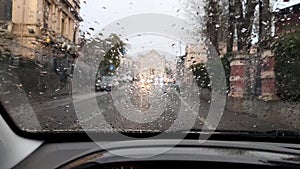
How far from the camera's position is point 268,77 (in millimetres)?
6039

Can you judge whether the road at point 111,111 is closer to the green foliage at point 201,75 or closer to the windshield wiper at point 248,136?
the green foliage at point 201,75

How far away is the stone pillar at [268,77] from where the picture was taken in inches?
221

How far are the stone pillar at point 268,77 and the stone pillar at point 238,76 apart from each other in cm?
26

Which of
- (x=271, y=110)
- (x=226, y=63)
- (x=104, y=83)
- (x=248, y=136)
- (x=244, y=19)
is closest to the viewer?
(x=248, y=136)

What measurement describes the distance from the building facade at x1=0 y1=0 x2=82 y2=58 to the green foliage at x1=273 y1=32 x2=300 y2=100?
2499 mm

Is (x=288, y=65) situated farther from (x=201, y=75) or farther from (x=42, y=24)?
(x=42, y=24)

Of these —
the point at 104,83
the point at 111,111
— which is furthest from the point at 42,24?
the point at 111,111

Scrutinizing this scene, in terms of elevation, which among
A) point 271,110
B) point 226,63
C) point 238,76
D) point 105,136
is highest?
point 226,63

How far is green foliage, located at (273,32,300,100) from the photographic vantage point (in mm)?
5204

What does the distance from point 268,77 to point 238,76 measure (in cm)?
67

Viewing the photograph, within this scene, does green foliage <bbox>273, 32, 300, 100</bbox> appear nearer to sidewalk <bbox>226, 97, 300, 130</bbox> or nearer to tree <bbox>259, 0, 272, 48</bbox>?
sidewalk <bbox>226, 97, 300, 130</bbox>

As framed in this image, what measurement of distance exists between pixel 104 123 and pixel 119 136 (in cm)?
81

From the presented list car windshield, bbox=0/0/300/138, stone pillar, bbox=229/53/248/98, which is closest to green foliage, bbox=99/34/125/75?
car windshield, bbox=0/0/300/138

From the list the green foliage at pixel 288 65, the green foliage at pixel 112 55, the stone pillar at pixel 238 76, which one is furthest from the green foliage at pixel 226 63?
the green foliage at pixel 112 55
